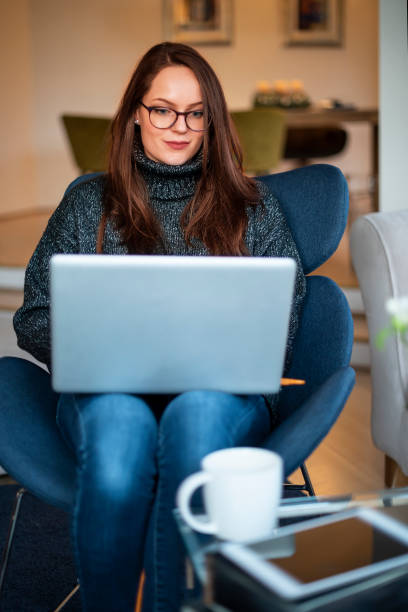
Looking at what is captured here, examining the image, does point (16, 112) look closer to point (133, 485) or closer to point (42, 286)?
point (42, 286)

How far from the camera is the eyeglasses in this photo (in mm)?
1707

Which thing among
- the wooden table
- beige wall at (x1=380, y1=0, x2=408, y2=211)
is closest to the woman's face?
beige wall at (x1=380, y1=0, x2=408, y2=211)

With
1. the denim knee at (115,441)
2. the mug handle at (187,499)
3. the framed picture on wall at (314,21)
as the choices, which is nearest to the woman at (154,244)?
the denim knee at (115,441)

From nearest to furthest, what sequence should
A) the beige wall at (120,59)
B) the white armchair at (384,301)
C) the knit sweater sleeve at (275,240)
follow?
the knit sweater sleeve at (275,240) → the white armchair at (384,301) → the beige wall at (120,59)

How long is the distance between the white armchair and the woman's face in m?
0.50

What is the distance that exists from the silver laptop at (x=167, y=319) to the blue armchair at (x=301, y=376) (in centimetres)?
17

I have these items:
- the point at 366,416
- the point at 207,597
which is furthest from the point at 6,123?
the point at 207,597

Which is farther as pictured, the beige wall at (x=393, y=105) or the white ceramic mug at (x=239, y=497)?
the beige wall at (x=393, y=105)

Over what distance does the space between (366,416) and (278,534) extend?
1786mm

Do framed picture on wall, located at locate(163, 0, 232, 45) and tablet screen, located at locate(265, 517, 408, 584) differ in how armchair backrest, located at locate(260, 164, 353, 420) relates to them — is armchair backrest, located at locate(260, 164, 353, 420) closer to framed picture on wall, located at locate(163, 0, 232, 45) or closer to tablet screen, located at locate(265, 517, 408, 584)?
tablet screen, located at locate(265, 517, 408, 584)

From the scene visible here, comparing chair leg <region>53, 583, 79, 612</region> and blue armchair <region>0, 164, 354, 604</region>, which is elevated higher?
blue armchair <region>0, 164, 354, 604</region>

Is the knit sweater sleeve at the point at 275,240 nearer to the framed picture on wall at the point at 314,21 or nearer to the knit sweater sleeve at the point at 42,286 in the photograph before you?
the knit sweater sleeve at the point at 42,286

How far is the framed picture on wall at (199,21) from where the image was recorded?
665 cm

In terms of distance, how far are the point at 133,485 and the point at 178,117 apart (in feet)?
2.76
